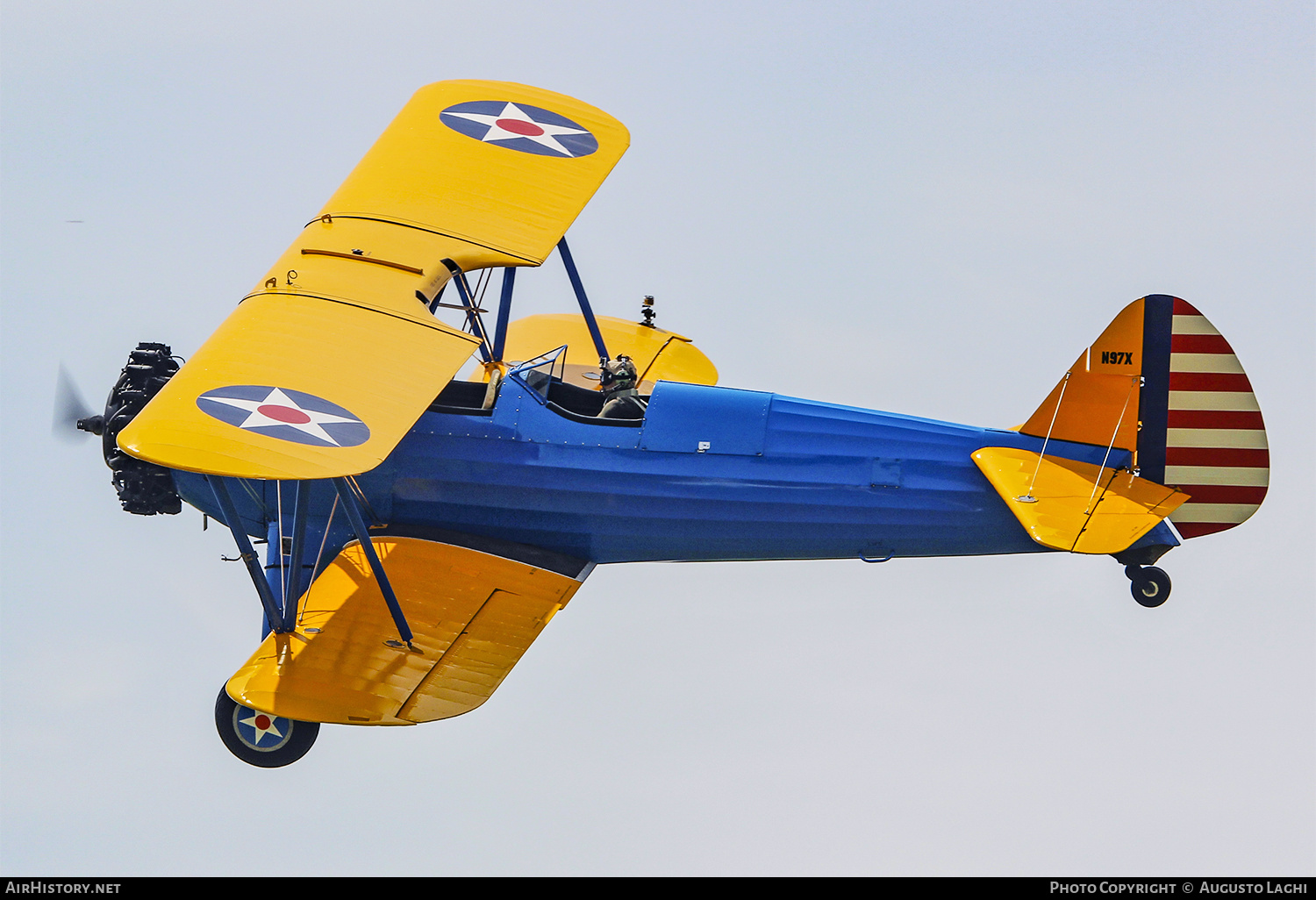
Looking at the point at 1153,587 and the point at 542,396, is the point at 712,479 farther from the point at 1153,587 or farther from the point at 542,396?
the point at 1153,587

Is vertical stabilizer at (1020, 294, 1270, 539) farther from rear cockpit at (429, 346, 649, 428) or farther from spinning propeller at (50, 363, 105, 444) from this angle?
spinning propeller at (50, 363, 105, 444)

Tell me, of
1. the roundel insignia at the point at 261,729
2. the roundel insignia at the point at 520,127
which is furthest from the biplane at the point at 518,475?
the roundel insignia at the point at 520,127

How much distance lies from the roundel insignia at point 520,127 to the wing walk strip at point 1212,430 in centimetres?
522

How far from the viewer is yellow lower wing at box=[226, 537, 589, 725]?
10641 mm

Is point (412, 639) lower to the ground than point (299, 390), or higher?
lower

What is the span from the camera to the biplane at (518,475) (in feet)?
36.0

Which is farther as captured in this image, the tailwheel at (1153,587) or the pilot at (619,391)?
the pilot at (619,391)

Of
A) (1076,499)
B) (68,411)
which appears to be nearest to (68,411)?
(68,411)

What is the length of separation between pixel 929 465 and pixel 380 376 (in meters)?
3.98

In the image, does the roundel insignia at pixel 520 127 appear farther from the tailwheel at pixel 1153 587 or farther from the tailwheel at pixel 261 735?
the tailwheel at pixel 1153 587

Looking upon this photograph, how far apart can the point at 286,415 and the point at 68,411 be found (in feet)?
11.5

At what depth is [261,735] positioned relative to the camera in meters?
11.0

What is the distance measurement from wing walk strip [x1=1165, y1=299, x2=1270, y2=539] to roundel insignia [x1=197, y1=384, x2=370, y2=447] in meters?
5.64

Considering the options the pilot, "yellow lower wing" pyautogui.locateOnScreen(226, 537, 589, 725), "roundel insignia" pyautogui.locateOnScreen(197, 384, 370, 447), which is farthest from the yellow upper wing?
"yellow lower wing" pyautogui.locateOnScreen(226, 537, 589, 725)
